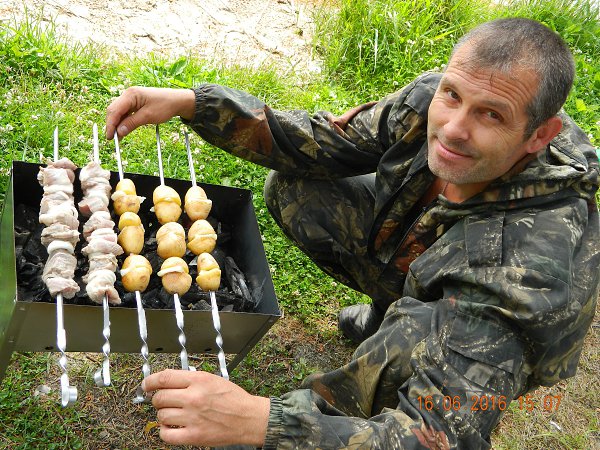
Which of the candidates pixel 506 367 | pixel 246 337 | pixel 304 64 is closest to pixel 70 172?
pixel 246 337

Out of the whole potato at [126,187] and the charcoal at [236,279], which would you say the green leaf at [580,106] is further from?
the whole potato at [126,187]

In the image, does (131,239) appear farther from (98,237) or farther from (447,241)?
(447,241)

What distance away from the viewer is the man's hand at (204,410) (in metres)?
2.12

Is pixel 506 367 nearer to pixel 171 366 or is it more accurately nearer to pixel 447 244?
pixel 447 244

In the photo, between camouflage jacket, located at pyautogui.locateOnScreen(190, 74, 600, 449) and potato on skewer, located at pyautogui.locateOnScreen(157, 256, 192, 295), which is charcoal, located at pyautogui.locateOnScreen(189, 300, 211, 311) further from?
camouflage jacket, located at pyautogui.locateOnScreen(190, 74, 600, 449)

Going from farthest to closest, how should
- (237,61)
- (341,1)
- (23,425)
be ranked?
(341,1) → (237,61) → (23,425)

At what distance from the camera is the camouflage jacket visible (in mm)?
2223

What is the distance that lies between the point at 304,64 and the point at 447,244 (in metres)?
3.91

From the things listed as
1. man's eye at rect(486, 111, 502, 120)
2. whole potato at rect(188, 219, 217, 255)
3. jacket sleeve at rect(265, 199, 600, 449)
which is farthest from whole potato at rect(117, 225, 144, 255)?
man's eye at rect(486, 111, 502, 120)

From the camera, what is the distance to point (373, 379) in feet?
8.68

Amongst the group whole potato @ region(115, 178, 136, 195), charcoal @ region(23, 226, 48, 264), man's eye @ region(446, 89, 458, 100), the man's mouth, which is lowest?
charcoal @ region(23, 226, 48, 264)

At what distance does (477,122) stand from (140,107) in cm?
151

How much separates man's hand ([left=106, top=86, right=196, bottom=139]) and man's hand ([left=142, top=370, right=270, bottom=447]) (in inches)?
50.9

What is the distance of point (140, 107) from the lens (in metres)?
3.00
